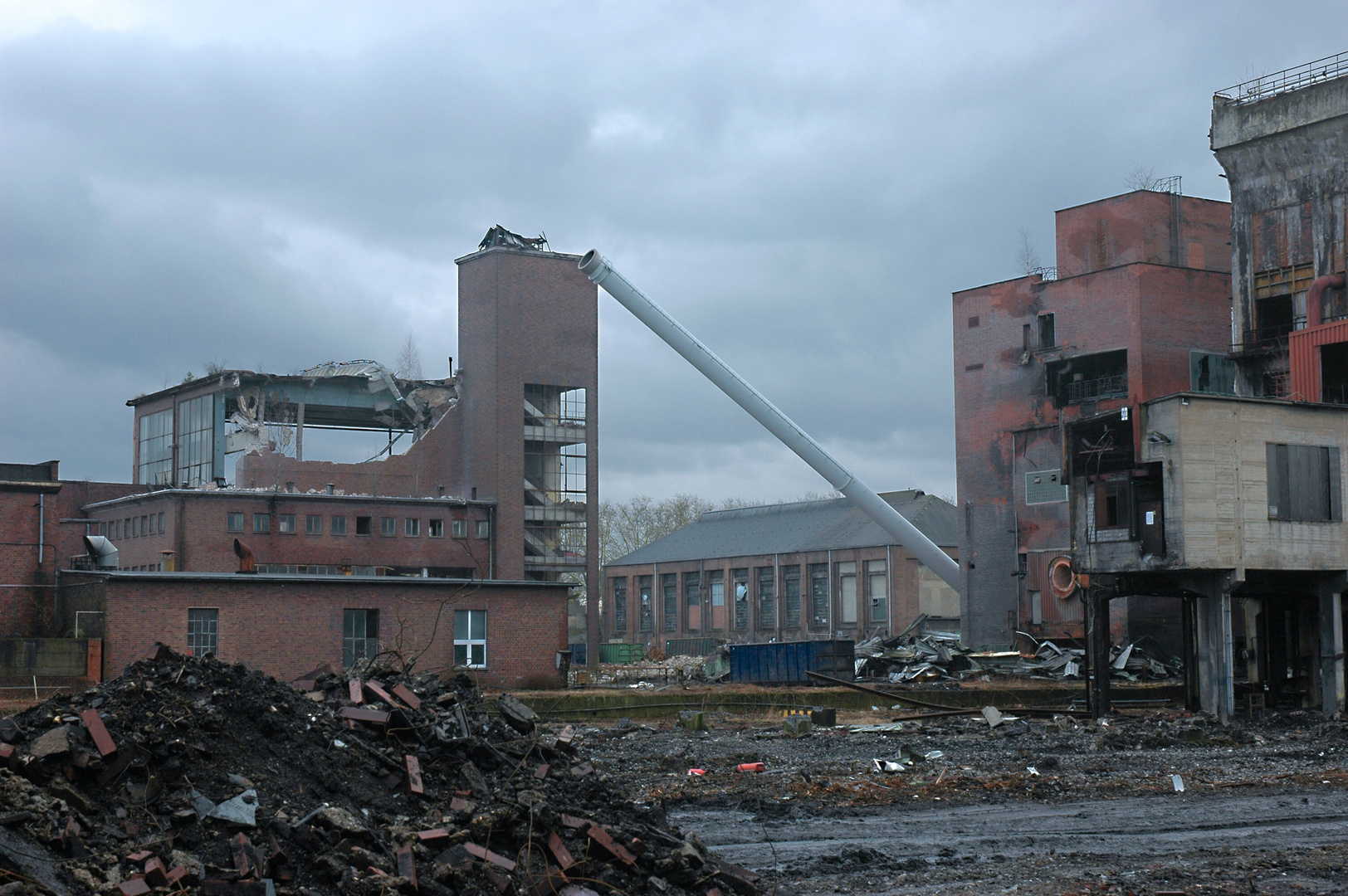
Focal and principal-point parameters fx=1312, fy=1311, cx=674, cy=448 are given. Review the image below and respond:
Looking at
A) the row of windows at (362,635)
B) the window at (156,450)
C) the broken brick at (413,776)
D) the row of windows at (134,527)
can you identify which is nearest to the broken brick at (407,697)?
the broken brick at (413,776)

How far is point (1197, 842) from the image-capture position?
512 inches

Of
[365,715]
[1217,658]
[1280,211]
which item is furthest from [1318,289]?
[365,715]

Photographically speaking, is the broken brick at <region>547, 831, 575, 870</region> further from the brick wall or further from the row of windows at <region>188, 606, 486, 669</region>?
the row of windows at <region>188, 606, 486, 669</region>

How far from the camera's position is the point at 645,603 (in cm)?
8006

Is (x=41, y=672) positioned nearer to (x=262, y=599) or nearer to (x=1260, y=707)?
(x=262, y=599)

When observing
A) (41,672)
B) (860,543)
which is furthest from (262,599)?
(860,543)

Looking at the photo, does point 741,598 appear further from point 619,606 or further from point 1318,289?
point 1318,289

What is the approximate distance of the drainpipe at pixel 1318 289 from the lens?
38.4 metres

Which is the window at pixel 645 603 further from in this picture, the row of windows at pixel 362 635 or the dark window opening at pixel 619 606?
Answer: the row of windows at pixel 362 635

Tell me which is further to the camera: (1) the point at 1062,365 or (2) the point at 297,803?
(1) the point at 1062,365

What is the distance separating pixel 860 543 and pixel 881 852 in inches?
2120

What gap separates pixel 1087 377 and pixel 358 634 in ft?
85.8

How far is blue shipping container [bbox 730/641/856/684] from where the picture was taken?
3797 cm

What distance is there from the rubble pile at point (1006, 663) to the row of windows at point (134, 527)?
2684 cm
